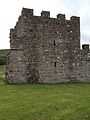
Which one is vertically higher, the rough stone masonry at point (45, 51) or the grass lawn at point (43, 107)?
the rough stone masonry at point (45, 51)

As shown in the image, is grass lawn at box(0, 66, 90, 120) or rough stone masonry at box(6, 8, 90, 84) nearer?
grass lawn at box(0, 66, 90, 120)

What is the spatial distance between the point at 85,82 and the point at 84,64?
1800 millimetres

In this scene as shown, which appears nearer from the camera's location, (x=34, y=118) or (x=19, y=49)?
(x=34, y=118)

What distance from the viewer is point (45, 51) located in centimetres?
2517

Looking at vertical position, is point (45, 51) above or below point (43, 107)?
above

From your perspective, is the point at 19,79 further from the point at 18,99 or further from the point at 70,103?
the point at 70,103

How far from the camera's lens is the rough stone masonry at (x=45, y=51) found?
2434 centimetres

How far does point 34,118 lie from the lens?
1168cm

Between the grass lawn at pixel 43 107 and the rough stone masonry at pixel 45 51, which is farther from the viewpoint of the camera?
the rough stone masonry at pixel 45 51

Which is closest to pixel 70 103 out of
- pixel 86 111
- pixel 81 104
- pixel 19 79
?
pixel 81 104

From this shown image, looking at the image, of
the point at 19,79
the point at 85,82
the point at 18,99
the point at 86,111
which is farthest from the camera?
the point at 85,82

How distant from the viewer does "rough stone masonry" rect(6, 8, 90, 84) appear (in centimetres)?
2434

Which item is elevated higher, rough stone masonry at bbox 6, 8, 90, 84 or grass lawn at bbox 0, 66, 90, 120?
rough stone masonry at bbox 6, 8, 90, 84

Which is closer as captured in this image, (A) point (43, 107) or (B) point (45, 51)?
(A) point (43, 107)
